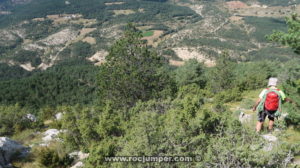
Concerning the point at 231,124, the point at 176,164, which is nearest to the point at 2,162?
the point at 176,164

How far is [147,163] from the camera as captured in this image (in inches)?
236

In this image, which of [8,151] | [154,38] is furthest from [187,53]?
[8,151]

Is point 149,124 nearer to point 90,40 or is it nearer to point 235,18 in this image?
point 90,40

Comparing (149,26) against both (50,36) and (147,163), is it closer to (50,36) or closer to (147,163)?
(50,36)

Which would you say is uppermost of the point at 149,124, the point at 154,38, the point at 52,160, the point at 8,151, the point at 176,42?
the point at 149,124

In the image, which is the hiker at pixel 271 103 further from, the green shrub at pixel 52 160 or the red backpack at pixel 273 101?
the green shrub at pixel 52 160

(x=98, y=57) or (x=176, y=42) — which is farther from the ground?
(x=176, y=42)

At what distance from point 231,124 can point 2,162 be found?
10834mm

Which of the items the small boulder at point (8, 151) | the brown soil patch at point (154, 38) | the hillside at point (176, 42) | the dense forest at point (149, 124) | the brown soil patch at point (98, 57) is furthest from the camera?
the brown soil patch at point (154, 38)

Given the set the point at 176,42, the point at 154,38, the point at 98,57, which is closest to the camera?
the point at 98,57

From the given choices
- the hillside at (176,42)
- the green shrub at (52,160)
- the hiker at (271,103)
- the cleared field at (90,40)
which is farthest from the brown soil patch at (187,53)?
the green shrub at (52,160)

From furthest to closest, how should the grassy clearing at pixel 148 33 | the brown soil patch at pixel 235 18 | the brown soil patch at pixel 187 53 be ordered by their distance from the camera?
1. the brown soil patch at pixel 235 18
2. the grassy clearing at pixel 148 33
3. the brown soil patch at pixel 187 53

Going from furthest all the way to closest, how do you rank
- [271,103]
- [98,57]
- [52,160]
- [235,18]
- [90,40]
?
[235,18] < [90,40] < [98,57] < [52,160] < [271,103]

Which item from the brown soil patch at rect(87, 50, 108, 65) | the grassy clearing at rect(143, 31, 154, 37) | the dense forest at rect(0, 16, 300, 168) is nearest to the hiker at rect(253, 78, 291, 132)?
the dense forest at rect(0, 16, 300, 168)
